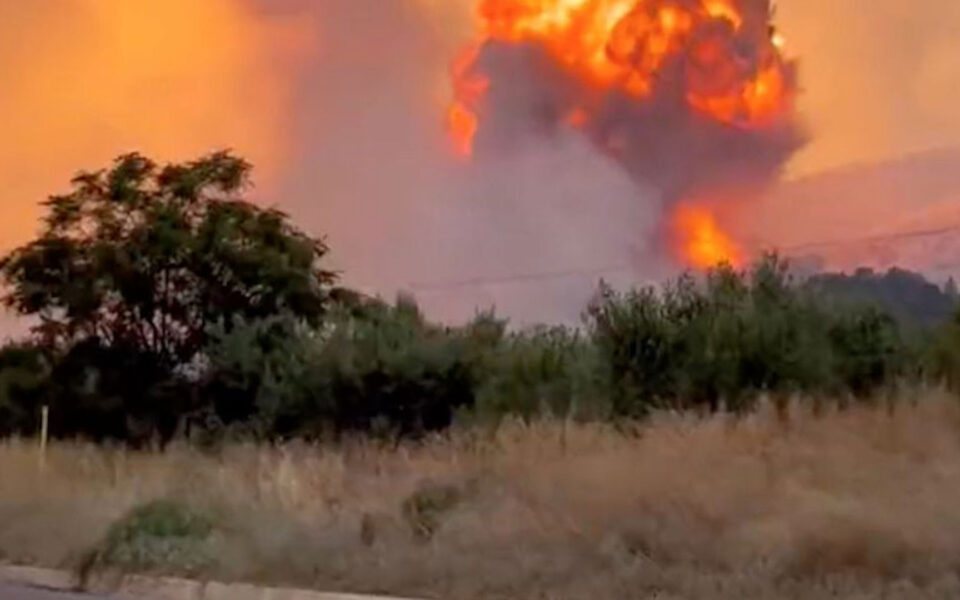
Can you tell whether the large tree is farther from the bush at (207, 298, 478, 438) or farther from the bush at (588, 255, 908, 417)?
the bush at (588, 255, 908, 417)

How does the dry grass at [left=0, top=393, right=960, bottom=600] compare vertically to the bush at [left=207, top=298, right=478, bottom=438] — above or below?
below

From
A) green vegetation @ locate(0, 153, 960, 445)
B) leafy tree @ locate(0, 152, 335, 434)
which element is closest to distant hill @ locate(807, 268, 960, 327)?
green vegetation @ locate(0, 153, 960, 445)

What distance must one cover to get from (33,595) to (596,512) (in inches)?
233

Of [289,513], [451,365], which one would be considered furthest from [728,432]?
[451,365]

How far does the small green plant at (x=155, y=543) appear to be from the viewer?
17375mm

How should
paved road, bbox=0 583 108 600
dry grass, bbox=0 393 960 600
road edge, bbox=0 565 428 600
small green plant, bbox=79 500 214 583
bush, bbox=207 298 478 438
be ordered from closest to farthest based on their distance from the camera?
dry grass, bbox=0 393 960 600
road edge, bbox=0 565 428 600
paved road, bbox=0 583 108 600
small green plant, bbox=79 500 214 583
bush, bbox=207 298 478 438

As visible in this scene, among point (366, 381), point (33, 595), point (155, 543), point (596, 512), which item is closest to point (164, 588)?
Result: point (33, 595)

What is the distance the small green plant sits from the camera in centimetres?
1738

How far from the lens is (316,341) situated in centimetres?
3722

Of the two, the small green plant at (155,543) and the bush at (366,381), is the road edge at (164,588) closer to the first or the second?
the small green plant at (155,543)

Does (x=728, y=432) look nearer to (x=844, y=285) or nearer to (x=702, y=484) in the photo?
(x=702, y=484)

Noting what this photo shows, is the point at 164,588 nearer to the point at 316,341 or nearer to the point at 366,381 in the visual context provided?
the point at 366,381

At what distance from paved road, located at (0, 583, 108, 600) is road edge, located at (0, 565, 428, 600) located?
363mm

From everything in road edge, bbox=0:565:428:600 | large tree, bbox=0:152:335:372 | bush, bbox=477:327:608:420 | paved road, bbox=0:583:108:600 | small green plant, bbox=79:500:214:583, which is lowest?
paved road, bbox=0:583:108:600
